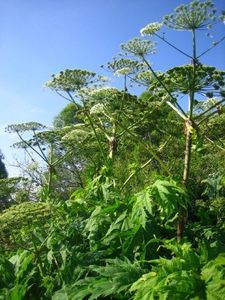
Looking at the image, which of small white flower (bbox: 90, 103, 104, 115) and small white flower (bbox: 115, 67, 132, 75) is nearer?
small white flower (bbox: 90, 103, 104, 115)

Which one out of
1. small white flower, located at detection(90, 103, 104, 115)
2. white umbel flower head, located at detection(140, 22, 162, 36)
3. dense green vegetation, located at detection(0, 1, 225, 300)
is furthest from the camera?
small white flower, located at detection(90, 103, 104, 115)

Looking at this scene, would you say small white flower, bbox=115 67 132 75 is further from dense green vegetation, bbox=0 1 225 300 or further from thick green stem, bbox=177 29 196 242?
thick green stem, bbox=177 29 196 242

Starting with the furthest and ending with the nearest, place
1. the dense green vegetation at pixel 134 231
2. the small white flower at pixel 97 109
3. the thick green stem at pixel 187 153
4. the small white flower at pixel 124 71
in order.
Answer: the small white flower at pixel 124 71, the small white flower at pixel 97 109, the thick green stem at pixel 187 153, the dense green vegetation at pixel 134 231

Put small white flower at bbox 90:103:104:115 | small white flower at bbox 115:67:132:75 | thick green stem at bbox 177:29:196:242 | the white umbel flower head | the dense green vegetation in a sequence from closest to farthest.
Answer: the dense green vegetation, thick green stem at bbox 177:29:196:242, the white umbel flower head, small white flower at bbox 90:103:104:115, small white flower at bbox 115:67:132:75

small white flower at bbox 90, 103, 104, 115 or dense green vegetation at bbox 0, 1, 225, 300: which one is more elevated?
small white flower at bbox 90, 103, 104, 115

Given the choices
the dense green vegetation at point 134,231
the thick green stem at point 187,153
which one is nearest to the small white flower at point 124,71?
the dense green vegetation at point 134,231

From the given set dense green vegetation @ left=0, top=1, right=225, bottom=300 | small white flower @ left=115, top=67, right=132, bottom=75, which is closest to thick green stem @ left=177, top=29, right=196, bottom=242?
dense green vegetation @ left=0, top=1, right=225, bottom=300

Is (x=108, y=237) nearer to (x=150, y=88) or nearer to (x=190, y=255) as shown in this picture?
(x=190, y=255)

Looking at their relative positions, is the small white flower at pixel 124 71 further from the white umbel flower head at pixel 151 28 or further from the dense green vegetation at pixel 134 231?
the white umbel flower head at pixel 151 28

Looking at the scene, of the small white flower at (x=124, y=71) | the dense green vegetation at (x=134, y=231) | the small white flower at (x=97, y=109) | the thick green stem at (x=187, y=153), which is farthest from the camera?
the small white flower at (x=124, y=71)

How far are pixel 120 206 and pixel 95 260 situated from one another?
2.37 ft

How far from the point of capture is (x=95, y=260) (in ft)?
17.0

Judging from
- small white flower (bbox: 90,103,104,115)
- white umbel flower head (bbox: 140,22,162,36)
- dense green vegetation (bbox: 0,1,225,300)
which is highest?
white umbel flower head (bbox: 140,22,162,36)

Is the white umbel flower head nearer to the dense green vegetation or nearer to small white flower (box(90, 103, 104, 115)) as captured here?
the dense green vegetation
